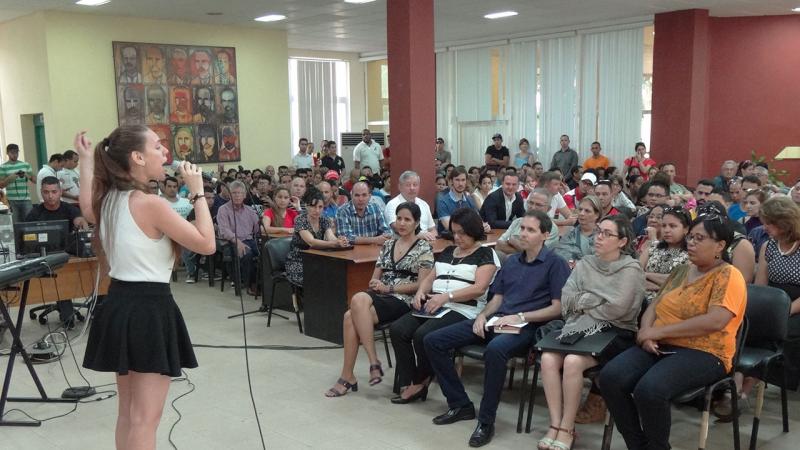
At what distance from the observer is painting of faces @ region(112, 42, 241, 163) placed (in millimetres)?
11633

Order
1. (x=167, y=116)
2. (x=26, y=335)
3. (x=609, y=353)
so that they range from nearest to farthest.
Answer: (x=609, y=353), (x=26, y=335), (x=167, y=116)

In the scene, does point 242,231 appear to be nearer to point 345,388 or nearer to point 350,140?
point 345,388

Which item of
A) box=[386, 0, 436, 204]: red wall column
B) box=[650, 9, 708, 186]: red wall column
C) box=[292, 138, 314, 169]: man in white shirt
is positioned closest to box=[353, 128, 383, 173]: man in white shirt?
box=[292, 138, 314, 169]: man in white shirt

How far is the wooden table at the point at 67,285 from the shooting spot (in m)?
5.74

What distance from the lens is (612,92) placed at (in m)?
13.1

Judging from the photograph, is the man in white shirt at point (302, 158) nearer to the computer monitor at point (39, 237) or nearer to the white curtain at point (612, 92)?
the white curtain at point (612, 92)

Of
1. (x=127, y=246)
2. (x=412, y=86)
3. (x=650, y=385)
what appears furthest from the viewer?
(x=412, y=86)

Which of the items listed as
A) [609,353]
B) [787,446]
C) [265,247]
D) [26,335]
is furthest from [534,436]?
[26,335]

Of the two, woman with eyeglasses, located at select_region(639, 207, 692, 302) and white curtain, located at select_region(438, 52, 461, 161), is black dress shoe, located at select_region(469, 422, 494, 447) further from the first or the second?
white curtain, located at select_region(438, 52, 461, 161)

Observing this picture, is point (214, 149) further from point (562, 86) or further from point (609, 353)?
point (609, 353)

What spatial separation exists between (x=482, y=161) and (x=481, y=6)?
4853 millimetres

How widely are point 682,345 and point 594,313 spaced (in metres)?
0.46

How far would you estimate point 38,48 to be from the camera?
11023 mm

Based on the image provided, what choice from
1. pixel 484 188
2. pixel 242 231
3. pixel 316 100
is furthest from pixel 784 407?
pixel 316 100
